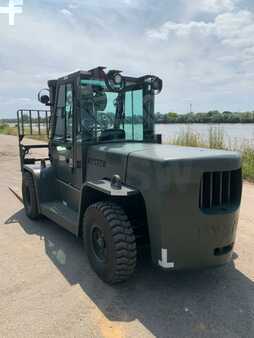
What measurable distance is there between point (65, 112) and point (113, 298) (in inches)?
107

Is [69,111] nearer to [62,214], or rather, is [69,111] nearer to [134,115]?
[134,115]

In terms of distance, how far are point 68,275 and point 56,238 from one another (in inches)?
49.1

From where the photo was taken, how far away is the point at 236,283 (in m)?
3.55

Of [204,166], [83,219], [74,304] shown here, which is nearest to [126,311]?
[74,304]

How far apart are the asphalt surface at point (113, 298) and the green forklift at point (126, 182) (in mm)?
317

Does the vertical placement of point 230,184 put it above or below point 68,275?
above

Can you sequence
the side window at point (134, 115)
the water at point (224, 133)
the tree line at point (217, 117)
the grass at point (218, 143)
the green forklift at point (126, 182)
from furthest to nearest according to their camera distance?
the tree line at point (217, 117) < the water at point (224, 133) < the grass at point (218, 143) < the side window at point (134, 115) < the green forklift at point (126, 182)

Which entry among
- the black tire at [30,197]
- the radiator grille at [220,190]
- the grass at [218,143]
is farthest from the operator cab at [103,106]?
the grass at [218,143]

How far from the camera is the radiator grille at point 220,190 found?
3.18 m

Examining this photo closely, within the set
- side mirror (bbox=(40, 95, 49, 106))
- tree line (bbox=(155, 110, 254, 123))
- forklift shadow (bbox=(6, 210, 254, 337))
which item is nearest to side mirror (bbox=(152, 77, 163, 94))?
side mirror (bbox=(40, 95, 49, 106))

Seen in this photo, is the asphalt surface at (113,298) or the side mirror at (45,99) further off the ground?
the side mirror at (45,99)

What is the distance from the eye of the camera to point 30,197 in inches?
220

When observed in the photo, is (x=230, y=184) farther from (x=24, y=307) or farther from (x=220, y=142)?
(x=220, y=142)

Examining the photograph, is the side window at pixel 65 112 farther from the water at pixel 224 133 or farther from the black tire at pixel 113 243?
the water at pixel 224 133
